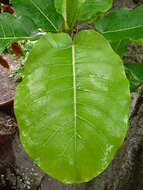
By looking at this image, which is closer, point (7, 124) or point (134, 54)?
point (134, 54)

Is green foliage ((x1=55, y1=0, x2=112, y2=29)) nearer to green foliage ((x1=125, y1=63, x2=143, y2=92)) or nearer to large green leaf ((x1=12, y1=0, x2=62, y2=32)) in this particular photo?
large green leaf ((x1=12, y1=0, x2=62, y2=32))

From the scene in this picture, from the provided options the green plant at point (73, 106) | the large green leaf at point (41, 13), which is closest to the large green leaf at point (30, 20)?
the large green leaf at point (41, 13)

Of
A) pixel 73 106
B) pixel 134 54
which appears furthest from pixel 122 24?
pixel 134 54

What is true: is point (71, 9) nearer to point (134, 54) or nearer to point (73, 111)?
point (73, 111)

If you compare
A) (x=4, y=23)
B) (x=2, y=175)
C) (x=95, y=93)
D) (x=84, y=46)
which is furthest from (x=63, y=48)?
(x=2, y=175)

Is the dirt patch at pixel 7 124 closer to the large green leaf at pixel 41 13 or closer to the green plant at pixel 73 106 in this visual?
the large green leaf at pixel 41 13

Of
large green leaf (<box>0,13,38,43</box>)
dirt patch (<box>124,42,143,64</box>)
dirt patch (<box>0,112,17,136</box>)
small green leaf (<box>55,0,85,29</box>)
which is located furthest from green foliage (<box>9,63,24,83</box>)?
small green leaf (<box>55,0,85,29</box>)
